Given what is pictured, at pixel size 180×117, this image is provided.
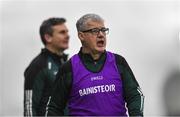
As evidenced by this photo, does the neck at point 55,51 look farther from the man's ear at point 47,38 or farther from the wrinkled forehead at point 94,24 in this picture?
the wrinkled forehead at point 94,24

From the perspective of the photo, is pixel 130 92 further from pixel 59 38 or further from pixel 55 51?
pixel 59 38

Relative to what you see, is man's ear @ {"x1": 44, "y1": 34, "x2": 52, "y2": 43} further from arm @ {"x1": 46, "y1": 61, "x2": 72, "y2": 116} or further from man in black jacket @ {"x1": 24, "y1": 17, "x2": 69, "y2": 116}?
arm @ {"x1": 46, "y1": 61, "x2": 72, "y2": 116}

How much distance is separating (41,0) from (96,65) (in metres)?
7.58

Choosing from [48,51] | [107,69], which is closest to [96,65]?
[107,69]

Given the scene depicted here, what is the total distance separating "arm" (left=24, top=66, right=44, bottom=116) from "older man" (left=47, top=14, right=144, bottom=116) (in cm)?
125

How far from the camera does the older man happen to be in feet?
24.0

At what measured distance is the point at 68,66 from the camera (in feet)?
24.2

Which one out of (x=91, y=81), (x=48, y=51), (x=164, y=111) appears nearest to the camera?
(x=91, y=81)

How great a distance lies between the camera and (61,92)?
7.36 metres

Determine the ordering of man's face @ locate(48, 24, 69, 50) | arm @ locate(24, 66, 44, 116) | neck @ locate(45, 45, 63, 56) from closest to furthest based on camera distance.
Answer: arm @ locate(24, 66, 44, 116) < neck @ locate(45, 45, 63, 56) < man's face @ locate(48, 24, 69, 50)

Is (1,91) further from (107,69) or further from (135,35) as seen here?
(107,69)

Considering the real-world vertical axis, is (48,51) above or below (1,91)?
above

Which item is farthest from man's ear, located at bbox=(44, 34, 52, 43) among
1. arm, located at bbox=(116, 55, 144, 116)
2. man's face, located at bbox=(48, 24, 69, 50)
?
arm, located at bbox=(116, 55, 144, 116)

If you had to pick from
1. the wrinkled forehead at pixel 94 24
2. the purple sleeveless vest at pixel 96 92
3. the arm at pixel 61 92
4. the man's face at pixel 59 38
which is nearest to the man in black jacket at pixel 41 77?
the man's face at pixel 59 38
